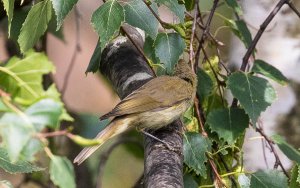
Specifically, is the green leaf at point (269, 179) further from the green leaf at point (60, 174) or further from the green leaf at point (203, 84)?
the green leaf at point (60, 174)

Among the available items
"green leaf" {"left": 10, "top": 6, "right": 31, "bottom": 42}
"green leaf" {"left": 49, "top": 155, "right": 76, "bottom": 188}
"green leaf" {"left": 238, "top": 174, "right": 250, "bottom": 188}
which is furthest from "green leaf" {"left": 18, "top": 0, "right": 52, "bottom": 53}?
"green leaf" {"left": 49, "top": 155, "right": 76, "bottom": 188}

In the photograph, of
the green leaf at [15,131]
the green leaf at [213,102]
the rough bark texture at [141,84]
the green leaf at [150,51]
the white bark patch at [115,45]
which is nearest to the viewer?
the green leaf at [15,131]

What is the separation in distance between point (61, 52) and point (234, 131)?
12.6 ft

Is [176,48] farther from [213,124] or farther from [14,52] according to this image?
[14,52]

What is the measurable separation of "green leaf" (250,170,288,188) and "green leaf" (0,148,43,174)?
3.05 feet

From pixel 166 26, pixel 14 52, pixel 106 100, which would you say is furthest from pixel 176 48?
pixel 106 100

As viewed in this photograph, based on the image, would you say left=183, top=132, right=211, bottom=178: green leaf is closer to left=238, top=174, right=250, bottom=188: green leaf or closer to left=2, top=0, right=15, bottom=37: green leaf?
left=238, top=174, right=250, bottom=188: green leaf

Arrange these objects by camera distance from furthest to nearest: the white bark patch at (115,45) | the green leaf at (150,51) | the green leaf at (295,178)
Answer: the white bark patch at (115,45) < the green leaf at (150,51) < the green leaf at (295,178)

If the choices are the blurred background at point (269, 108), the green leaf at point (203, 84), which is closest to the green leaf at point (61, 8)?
the green leaf at point (203, 84)

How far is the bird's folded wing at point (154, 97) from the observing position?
8.14ft

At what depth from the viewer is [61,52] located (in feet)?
20.7

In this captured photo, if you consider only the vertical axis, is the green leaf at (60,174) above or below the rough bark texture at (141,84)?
above

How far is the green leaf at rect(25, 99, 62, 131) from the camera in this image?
1.10 m

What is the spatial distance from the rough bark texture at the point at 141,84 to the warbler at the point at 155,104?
5cm
